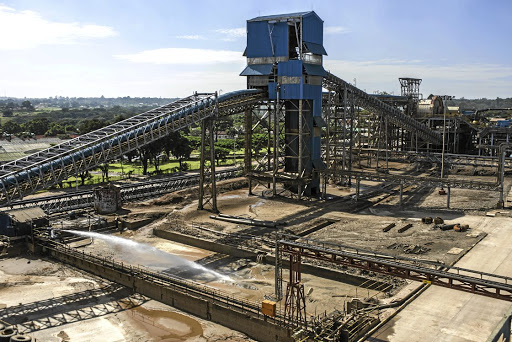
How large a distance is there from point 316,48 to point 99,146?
29.0 m

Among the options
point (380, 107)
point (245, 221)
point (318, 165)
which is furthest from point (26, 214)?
point (380, 107)

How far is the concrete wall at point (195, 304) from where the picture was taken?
26666 millimetres

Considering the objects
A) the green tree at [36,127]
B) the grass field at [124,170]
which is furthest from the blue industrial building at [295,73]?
the green tree at [36,127]

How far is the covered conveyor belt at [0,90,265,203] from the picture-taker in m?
32.8

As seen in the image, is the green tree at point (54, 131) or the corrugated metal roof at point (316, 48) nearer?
the corrugated metal roof at point (316, 48)

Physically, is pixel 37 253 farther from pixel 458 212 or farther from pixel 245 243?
pixel 458 212

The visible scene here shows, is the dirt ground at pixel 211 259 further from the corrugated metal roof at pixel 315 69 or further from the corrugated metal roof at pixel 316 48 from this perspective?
the corrugated metal roof at pixel 316 48

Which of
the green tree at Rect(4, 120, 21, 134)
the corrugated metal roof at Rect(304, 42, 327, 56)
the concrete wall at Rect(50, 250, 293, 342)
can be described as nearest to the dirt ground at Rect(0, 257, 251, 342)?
the concrete wall at Rect(50, 250, 293, 342)

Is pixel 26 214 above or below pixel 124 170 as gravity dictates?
above

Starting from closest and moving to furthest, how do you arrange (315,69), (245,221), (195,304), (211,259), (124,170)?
(195,304) → (211,259) → (245,221) → (315,69) → (124,170)

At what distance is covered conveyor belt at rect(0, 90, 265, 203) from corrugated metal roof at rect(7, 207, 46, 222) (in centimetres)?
779

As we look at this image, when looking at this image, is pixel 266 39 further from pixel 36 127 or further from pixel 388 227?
pixel 36 127

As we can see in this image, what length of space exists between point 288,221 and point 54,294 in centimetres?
2211

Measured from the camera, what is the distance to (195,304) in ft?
98.3
